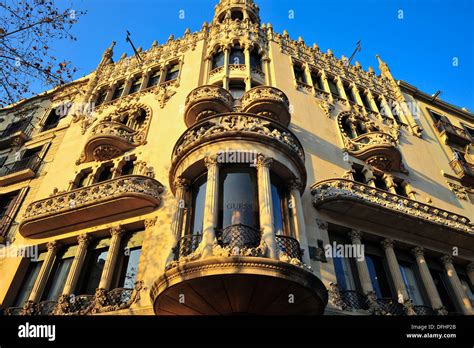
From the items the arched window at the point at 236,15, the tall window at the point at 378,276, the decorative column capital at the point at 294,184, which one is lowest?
the tall window at the point at 378,276

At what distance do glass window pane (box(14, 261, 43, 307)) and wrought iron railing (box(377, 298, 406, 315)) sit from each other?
14414mm

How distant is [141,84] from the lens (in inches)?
976

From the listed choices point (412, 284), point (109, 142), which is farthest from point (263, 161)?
point (109, 142)

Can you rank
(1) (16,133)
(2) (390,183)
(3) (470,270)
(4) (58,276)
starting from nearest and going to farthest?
(4) (58,276) < (3) (470,270) < (2) (390,183) < (1) (16,133)

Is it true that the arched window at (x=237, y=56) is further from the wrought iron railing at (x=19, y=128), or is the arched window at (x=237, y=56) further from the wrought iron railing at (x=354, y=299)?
the wrought iron railing at (x=354, y=299)

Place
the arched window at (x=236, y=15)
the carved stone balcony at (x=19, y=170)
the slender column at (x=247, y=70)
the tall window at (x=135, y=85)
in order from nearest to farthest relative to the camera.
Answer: the slender column at (x=247, y=70) → the carved stone balcony at (x=19, y=170) → the tall window at (x=135, y=85) → the arched window at (x=236, y=15)

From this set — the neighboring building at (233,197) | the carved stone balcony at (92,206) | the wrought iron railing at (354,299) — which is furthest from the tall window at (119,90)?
the wrought iron railing at (354,299)

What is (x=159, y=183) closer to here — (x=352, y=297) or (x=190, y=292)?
(x=190, y=292)

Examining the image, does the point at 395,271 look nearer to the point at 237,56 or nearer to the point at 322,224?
the point at 322,224

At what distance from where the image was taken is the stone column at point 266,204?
11109 millimetres

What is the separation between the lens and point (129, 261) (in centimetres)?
1508

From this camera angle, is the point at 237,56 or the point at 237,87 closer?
the point at 237,87

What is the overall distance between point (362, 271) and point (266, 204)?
18.3 ft

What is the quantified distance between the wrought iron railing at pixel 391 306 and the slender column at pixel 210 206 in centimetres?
724
